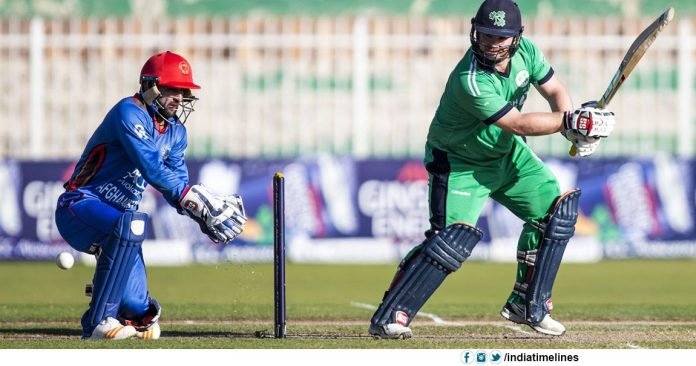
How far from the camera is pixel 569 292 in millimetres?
12500

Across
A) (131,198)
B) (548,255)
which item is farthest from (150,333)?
(548,255)

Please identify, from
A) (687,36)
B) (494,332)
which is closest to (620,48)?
(687,36)

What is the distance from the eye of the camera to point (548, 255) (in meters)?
7.74

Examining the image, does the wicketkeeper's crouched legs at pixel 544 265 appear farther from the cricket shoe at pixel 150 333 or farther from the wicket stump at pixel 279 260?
the cricket shoe at pixel 150 333

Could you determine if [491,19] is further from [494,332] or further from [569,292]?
[569,292]

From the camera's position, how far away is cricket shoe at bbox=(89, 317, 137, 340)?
7.62 meters

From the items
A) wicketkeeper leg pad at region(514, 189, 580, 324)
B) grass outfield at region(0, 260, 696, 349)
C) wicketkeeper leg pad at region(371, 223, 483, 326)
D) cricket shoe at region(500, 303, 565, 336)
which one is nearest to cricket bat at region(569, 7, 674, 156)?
wicketkeeper leg pad at region(514, 189, 580, 324)

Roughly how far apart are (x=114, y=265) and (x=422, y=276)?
5.61ft

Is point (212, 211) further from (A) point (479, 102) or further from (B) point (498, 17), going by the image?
(B) point (498, 17)

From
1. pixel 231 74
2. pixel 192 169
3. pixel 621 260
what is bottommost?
pixel 621 260

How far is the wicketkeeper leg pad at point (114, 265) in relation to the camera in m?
7.59
